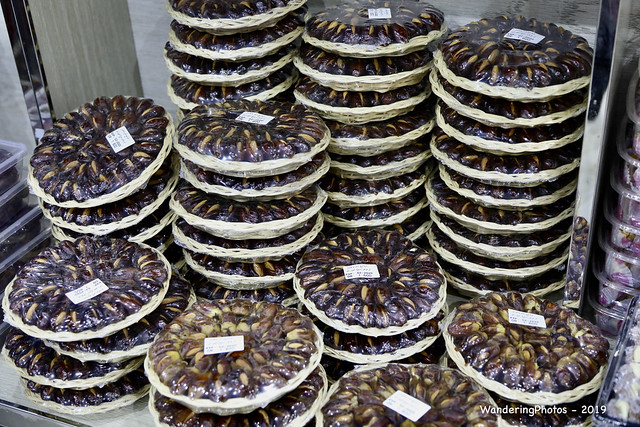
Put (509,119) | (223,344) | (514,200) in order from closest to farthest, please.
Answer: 1. (223,344)
2. (509,119)
3. (514,200)

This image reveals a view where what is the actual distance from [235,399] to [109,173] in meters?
0.88

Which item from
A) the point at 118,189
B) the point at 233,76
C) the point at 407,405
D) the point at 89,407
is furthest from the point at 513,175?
the point at 89,407

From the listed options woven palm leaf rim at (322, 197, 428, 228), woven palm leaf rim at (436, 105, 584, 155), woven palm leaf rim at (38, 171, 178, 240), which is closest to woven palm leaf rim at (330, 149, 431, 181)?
woven palm leaf rim at (322, 197, 428, 228)

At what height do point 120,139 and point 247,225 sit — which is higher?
point 120,139

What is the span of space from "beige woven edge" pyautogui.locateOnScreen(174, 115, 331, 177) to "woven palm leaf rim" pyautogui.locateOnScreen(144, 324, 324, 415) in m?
0.57

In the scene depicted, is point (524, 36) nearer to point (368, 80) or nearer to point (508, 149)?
point (508, 149)

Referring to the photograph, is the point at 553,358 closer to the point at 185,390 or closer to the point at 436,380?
the point at 436,380

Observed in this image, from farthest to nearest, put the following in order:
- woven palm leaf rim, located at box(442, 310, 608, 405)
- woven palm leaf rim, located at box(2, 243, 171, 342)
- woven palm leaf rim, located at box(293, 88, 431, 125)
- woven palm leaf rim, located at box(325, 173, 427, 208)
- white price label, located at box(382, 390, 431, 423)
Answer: woven palm leaf rim, located at box(325, 173, 427, 208) → woven palm leaf rim, located at box(293, 88, 431, 125) → woven palm leaf rim, located at box(2, 243, 171, 342) → woven palm leaf rim, located at box(442, 310, 608, 405) → white price label, located at box(382, 390, 431, 423)

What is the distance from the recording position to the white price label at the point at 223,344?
1.85m

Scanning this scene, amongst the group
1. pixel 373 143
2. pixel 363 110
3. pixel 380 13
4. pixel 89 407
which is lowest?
pixel 89 407

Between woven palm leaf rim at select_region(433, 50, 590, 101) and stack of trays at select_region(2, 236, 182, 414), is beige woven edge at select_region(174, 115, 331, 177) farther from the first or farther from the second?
woven palm leaf rim at select_region(433, 50, 590, 101)

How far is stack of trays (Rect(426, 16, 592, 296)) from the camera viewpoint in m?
2.11

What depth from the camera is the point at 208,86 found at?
2555mm

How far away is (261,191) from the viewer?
7.13 ft
